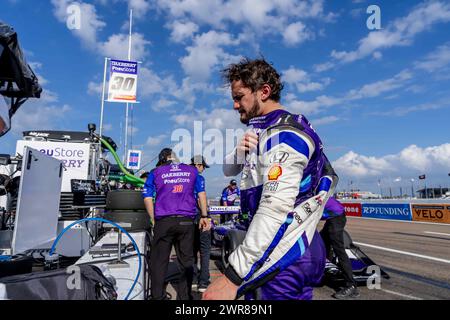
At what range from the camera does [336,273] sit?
4656 mm

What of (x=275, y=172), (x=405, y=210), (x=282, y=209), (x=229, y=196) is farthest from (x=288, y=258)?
(x=405, y=210)

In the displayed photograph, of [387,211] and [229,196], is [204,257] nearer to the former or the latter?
[229,196]

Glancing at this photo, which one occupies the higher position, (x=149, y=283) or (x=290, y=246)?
(x=290, y=246)

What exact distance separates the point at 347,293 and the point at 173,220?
2603mm

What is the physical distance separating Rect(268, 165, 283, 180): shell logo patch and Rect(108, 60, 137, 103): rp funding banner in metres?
12.0

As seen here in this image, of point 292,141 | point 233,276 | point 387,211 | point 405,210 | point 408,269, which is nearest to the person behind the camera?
point 233,276

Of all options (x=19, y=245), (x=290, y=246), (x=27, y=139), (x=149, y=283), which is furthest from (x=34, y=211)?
(x=27, y=139)

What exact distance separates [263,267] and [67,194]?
6.01 m

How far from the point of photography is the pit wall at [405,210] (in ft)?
55.3

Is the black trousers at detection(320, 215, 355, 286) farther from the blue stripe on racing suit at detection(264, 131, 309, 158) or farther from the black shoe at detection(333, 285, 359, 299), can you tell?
the blue stripe on racing suit at detection(264, 131, 309, 158)

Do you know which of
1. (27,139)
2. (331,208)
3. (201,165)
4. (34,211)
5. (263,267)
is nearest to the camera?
(263,267)

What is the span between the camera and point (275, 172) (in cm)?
131

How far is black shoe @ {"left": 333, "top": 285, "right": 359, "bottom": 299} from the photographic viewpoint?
164 inches
